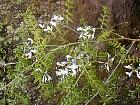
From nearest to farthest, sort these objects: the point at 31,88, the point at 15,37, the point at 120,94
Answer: the point at 120,94 → the point at 31,88 → the point at 15,37

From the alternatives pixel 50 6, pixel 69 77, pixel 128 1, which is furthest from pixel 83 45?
pixel 50 6

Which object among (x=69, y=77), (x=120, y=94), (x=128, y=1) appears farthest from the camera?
(x=120, y=94)

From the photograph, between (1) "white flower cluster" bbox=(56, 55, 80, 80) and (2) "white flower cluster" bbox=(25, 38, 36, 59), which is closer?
(1) "white flower cluster" bbox=(56, 55, 80, 80)

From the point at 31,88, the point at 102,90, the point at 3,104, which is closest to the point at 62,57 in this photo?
the point at 31,88

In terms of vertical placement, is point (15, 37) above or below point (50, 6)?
below

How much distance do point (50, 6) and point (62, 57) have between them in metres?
0.73

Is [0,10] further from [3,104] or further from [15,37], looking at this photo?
[3,104]

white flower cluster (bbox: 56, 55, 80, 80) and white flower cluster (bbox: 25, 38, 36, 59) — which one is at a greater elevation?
white flower cluster (bbox: 25, 38, 36, 59)

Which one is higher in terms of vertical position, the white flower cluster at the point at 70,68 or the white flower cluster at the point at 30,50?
the white flower cluster at the point at 30,50

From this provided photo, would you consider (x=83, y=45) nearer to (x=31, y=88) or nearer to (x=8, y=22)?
(x=31, y=88)

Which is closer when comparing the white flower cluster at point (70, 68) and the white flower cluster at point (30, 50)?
the white flower cluster at point (70, 68)

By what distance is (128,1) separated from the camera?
7.80 ft

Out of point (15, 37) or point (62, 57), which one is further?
point (15, 37)

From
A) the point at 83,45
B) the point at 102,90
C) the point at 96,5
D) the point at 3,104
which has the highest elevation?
the point at 96,5
